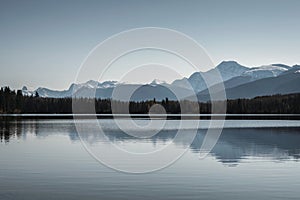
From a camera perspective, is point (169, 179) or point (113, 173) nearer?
point (169, 179)

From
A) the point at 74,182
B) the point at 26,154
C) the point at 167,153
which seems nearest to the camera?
the point at 74,182

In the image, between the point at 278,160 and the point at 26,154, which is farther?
the point at 26,154

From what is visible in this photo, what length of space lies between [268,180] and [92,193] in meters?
10.7

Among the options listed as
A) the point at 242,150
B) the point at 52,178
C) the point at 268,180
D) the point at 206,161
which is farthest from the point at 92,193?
the point at 242,150

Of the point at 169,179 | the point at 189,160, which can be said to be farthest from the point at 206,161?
the point at 169,179

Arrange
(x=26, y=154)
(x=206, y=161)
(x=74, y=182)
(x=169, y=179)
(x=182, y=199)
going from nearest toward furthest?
1. (x=182, y=199)
2. (x=74, y=182)
3. (x=169, y=179)
4. (x=206, y=161)
5. (x=26, y=154)

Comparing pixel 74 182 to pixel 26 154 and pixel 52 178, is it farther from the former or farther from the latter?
pixel 26 154

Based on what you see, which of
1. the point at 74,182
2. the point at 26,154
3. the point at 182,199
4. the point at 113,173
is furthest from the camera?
the point at 26,154

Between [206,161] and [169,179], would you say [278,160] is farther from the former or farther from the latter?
[169,179]

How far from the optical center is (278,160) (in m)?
36.1

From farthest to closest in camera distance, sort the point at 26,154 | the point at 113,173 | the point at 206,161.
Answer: the point at 26,154, the point at 206,161, the point at 113,173

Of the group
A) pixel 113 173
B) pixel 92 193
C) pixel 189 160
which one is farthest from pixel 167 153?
pixel 92 193

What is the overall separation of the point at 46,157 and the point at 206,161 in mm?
13234

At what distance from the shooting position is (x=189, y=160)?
119 feet
